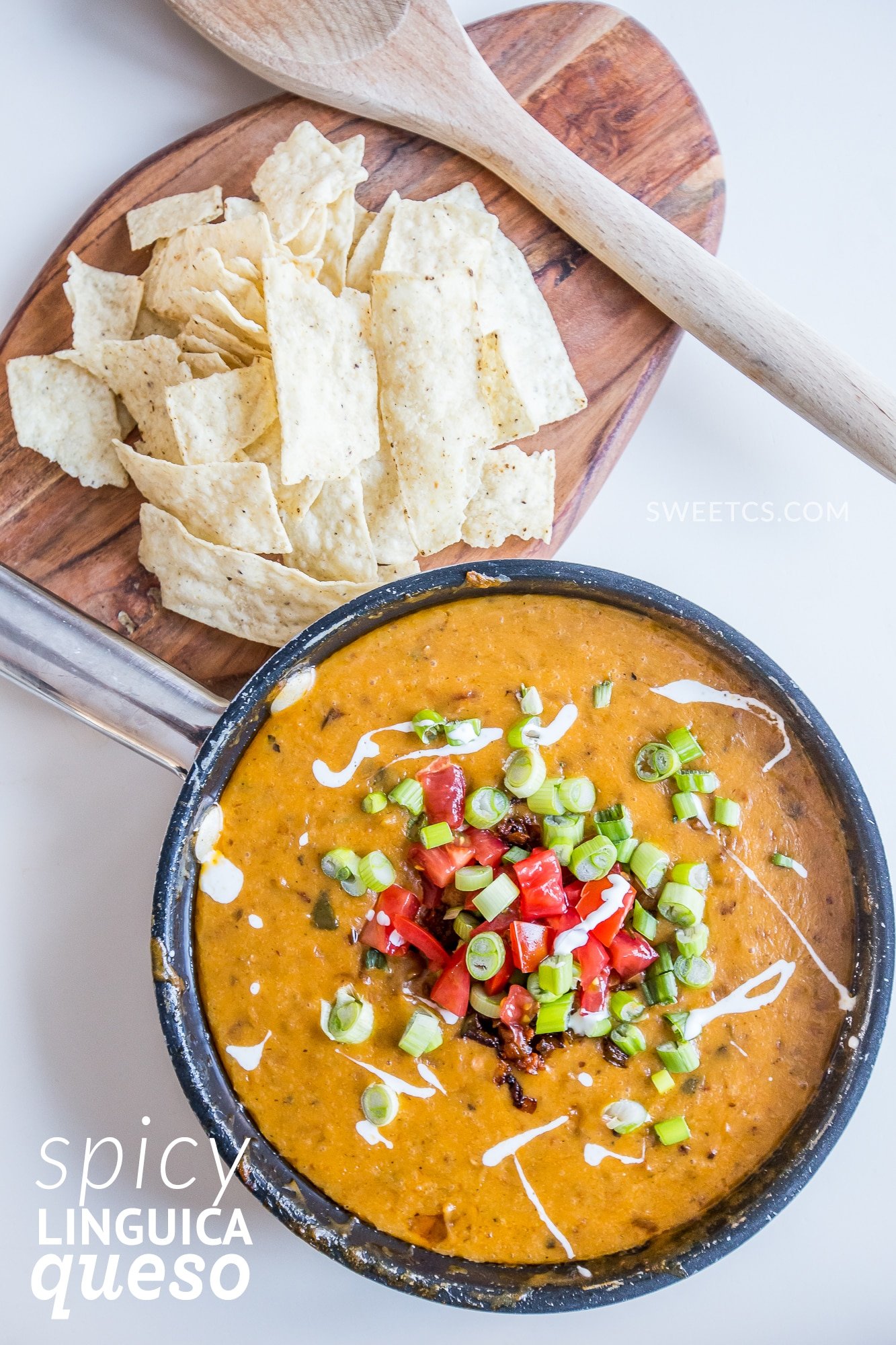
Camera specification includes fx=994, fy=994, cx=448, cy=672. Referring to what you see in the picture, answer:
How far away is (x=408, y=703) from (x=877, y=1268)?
1.72 meters

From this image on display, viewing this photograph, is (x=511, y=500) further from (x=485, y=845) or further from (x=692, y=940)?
(x=692, y=940)

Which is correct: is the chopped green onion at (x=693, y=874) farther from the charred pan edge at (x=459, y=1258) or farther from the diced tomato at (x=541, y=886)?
the charred pan edge at (x=459, y=1258)

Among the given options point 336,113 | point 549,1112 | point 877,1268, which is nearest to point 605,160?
point 336,113

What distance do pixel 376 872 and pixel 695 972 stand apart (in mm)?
569

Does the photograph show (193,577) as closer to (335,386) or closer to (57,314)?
(335,386)

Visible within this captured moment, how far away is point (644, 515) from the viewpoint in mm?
2191

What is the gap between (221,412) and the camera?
6.23 ft

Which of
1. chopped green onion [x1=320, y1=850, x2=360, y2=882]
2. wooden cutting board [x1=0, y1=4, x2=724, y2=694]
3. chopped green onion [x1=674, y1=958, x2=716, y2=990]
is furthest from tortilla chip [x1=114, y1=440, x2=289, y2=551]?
chopped green onion [x1=674, y1=958, x2=716, y2=990]

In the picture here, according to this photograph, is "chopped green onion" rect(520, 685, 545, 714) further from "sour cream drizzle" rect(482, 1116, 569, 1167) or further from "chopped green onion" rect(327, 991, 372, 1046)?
"sour cream drizzle" rect(482, 1116, 569, 1167)

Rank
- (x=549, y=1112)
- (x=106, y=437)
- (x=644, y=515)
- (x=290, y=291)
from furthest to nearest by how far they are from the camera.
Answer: (x=644, y=515) → (x=106, y=437) → (x=290, y=291) → (x=549, y=1112)

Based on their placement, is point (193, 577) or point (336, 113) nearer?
point (193, 577)

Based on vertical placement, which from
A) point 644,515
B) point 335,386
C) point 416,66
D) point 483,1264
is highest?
point 416,66

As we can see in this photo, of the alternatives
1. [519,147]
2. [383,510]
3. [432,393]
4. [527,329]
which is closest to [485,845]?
[383,510]

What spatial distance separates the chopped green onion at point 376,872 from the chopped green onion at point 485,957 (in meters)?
0.18
